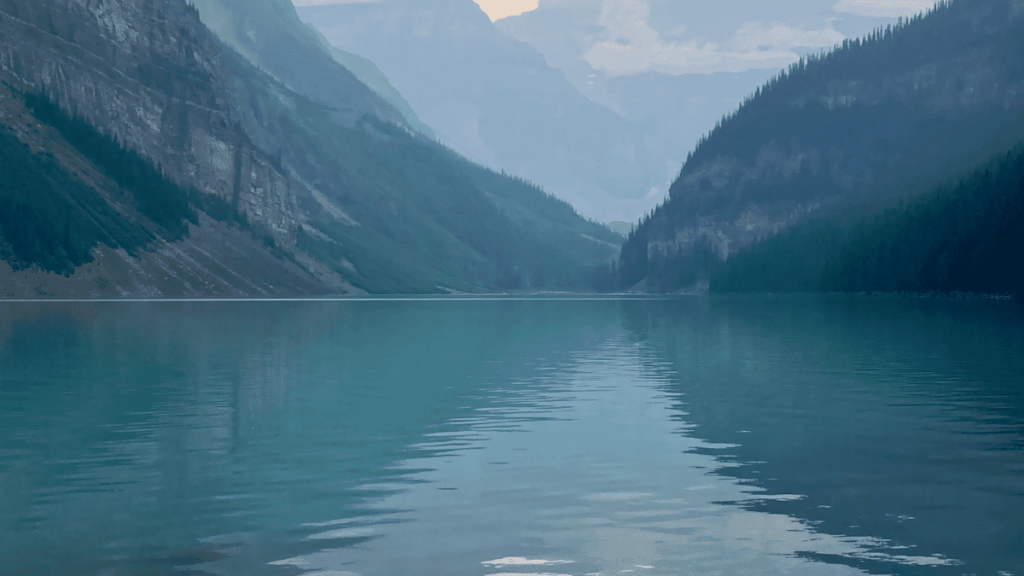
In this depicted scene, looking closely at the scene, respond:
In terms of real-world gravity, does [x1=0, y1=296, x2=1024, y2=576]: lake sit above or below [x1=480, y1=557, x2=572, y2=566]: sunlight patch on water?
above

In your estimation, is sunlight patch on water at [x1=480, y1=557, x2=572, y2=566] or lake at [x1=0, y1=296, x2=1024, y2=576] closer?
sunlight patch on water at [x1=480, y1=557, x2=572, y2=566]

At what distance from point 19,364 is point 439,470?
4949 cm

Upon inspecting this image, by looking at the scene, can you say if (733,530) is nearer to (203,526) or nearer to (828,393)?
(203,526)

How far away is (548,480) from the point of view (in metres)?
32.7

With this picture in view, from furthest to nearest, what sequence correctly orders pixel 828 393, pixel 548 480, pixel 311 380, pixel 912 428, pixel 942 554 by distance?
pixel 311 380 < pixel 828 393 < pixel 912 428 < pixel 548 480 < pixel 942 554

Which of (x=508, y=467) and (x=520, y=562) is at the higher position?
(x=508, y=467)

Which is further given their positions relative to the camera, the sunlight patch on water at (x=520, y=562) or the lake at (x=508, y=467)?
the lake at (x=508, y=467)

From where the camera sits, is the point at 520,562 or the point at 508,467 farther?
the point at 508,467

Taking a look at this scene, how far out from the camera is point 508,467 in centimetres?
3494

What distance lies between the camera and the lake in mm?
23781

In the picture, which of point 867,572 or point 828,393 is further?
point 828,393

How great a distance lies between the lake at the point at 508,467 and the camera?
23.8 m

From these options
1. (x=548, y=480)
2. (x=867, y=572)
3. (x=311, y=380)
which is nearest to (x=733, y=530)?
(x=867, y=572)

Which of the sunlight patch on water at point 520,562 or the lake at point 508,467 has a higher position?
the lake at point 508,467
